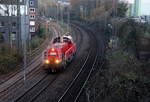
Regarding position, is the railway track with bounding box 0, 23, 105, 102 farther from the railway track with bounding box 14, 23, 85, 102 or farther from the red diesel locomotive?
the red diesel locomotive

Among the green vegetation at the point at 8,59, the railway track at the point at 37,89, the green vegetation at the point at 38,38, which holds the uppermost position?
the green vegetation at the point at 38,38

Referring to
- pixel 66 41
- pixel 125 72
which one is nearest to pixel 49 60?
pixel 66 41

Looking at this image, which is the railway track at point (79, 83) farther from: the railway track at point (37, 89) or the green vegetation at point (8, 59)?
→ the green vegetation at point (8, 59)

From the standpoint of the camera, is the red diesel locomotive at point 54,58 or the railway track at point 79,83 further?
the red diesel locomotive at point 54,58

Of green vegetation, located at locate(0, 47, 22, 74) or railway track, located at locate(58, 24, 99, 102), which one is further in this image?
green vegetation, located at locate(0, 47, 22, 74)

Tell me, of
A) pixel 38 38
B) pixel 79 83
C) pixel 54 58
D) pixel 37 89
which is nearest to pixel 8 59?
pixel 54 58

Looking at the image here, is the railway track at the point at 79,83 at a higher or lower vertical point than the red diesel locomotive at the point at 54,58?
lower

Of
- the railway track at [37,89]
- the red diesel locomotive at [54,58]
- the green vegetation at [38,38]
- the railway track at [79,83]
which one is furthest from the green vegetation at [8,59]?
the green vegetation at [38,38]

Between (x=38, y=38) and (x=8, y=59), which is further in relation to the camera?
(x=38, y=38)

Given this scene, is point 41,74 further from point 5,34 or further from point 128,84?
point 5,34

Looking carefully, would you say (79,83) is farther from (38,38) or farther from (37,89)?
(38,38)

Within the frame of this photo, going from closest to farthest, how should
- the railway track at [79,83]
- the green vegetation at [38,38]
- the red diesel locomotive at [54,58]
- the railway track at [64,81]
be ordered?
the railway track at [64,81]
the railway track at [79,83]
the red diesel locomotive at [54,58]
the green vegetation at [38,38]

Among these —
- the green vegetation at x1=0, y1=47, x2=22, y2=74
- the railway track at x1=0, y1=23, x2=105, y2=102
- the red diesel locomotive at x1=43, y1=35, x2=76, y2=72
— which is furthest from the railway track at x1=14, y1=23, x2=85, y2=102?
the green vegetation at x1=0, y1=47, x2=22, y2=74

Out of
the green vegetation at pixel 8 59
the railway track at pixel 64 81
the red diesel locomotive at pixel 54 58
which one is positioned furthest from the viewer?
the green vegetation at pixel 8 59
